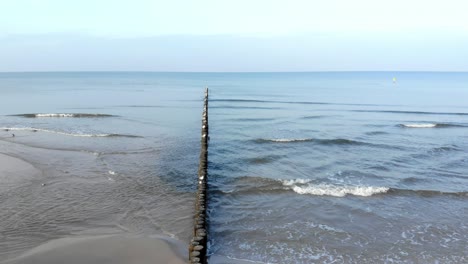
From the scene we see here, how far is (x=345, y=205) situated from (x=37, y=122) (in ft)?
77.5

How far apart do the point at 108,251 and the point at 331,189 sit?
7.16 metres

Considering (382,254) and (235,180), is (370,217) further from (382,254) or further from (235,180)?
(235,180)

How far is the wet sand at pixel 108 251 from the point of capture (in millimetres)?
7465

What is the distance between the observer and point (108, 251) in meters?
7.81

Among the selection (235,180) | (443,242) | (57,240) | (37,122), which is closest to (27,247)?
(57,240)

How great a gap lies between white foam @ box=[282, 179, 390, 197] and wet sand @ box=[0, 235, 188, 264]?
17.0ft

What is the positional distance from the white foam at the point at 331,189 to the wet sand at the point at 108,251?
204 inches

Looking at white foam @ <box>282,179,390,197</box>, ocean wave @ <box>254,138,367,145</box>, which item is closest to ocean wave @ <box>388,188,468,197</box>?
white foam @ <box>282,179,390,197</box>

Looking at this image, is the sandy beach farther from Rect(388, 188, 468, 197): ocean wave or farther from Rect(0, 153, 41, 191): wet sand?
Rect(388, 188, 468, 197): ocean wave

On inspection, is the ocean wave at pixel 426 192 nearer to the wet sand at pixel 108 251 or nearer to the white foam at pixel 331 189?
the white foam at pixel 331 189

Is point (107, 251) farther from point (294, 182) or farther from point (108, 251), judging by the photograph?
point (294, 182)

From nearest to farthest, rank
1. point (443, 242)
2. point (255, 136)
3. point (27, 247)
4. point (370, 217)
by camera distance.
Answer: point (27, 247) < point (443, 242) < point (370, 217) < point (255, 136)

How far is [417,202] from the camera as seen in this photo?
37.3ft

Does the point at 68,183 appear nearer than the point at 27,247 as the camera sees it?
No
